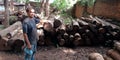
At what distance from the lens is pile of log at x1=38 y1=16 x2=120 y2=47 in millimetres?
8789

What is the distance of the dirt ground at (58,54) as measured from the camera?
775 cm

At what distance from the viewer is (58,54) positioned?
26.8 feet

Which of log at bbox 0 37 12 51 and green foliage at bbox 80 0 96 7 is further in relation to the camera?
green foliage at bbox 80 0 96 7

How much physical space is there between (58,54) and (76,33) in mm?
1310

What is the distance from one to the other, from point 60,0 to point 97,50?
839cm

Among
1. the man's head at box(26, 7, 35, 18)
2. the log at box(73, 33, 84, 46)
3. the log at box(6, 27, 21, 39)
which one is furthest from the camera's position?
the log at box(73, 33, 84, 46)

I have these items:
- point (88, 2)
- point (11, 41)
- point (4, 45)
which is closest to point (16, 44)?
point (11, 41)

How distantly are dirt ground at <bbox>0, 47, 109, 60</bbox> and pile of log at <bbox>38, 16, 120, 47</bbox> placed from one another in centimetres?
34

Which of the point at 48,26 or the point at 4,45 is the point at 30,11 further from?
the point at 48,26

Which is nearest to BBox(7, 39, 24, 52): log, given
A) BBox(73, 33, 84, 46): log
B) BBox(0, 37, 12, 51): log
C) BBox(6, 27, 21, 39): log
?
BBox(0, 37, 12, 51): log

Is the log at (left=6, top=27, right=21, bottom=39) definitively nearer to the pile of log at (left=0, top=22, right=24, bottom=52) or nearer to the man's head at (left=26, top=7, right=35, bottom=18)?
the pile of log at (left=0, top=22, right=24, bottom=52)

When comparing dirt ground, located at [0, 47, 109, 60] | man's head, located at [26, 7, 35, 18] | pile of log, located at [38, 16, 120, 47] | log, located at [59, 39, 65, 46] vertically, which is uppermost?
man's head, located at [26, 7, 35, 18]

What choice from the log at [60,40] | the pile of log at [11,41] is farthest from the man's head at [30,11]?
the log at [60,40]

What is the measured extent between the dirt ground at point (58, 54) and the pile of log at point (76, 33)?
1.12 feet
